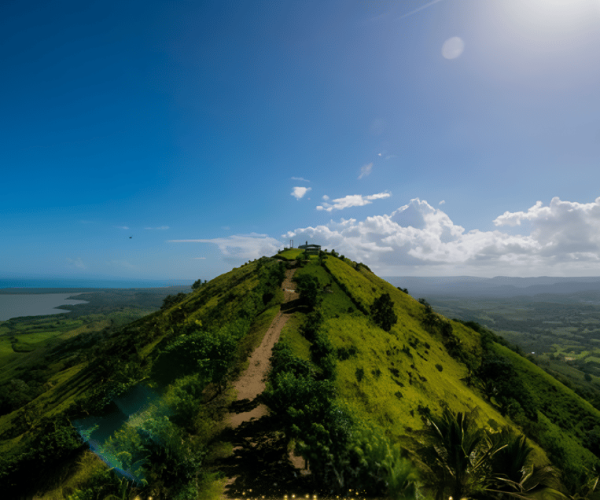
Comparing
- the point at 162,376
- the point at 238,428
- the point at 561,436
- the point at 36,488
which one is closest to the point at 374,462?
the point at 238,428

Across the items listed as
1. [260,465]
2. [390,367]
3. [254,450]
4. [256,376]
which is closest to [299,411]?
[260,465]

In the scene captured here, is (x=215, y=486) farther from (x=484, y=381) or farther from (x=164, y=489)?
(x=484, y=381)

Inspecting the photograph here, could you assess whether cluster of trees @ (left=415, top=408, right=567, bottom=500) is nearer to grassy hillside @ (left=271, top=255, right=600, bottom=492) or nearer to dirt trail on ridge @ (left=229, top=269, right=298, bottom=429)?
grassy hillside @ (left=271, top=255, right=600, bottom=492)

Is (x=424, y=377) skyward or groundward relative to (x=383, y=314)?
groundward

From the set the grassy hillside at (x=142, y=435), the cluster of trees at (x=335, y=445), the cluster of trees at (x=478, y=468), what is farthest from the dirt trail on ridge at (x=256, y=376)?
the cluster of trees at (x=478, y=468)

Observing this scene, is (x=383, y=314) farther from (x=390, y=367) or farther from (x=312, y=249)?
(x=312, y=249)
